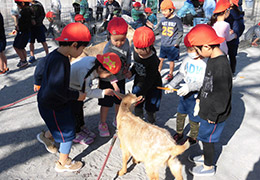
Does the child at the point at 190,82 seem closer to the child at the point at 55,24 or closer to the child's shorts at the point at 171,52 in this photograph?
the child's shorts at the point at 171,52

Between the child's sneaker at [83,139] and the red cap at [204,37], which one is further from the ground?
the red cap at [204,37]

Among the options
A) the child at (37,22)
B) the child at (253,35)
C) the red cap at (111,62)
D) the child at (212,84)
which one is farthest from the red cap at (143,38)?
the child at (253,35)

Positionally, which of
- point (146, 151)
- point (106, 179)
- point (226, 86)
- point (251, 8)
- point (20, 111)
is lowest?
point (106, 179)

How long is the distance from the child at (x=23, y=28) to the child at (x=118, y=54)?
3.46 m

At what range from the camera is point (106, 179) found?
2607 millimetres

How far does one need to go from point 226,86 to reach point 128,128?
1.09 meters

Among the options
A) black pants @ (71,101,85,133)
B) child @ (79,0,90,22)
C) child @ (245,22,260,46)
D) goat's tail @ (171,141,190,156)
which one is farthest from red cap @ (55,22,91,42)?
child @ (245,22,260,46)

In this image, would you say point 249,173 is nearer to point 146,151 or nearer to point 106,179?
point 146,151

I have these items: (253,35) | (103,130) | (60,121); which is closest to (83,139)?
(103,130)

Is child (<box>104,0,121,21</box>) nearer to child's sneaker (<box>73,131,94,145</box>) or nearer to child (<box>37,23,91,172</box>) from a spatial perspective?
child's sneaker (<box>73,131,94,145</box>)

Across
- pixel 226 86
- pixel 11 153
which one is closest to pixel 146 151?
pixel 226 86

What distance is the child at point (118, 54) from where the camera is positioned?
9.86 ft

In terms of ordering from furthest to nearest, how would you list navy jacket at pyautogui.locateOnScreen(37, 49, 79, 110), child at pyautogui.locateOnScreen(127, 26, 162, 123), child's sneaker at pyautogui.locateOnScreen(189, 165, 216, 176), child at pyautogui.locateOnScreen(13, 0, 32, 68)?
1. child at pyautogui.locateOnScreen(13, 0, 32, 68)
2. child at pyautogui.locateOnScreen(127, 26, 162, 123)
3. child's sneaker at pyautogui.locateOnScreen(189, 165, 216, 176)
4. navy jacket at pyautogui.locateOnScreen(37, 49, 79, 110)

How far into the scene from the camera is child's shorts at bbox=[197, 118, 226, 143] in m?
2.42
